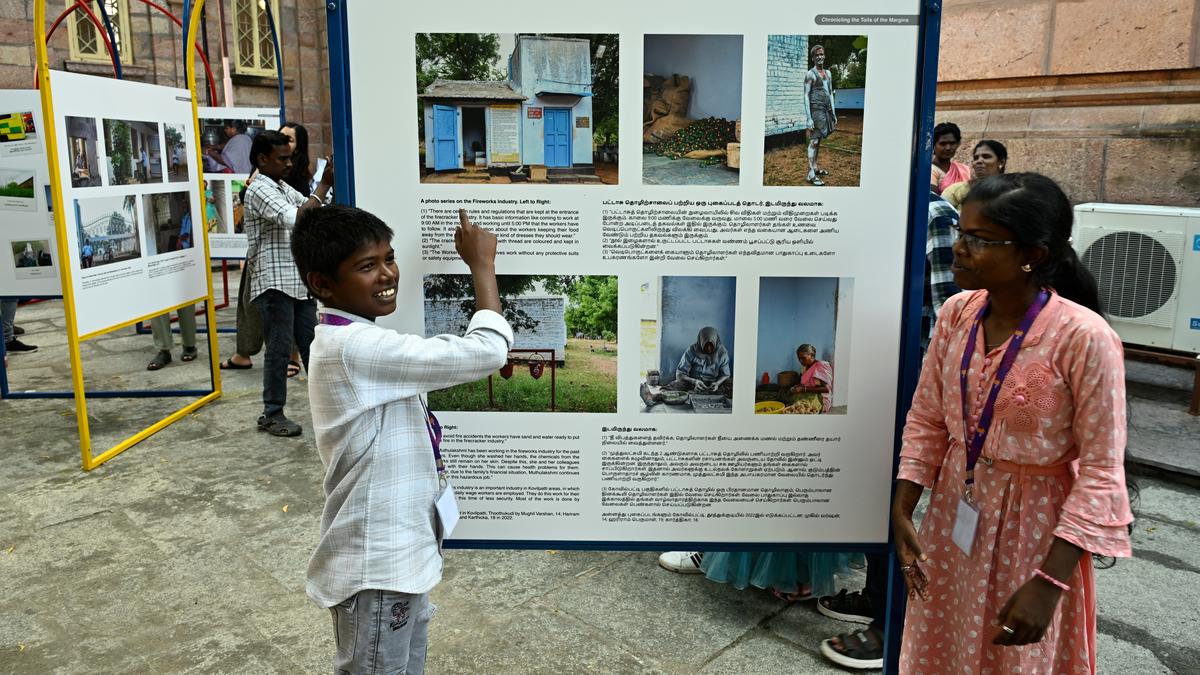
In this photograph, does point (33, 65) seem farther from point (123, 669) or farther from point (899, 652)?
point (899, 652)

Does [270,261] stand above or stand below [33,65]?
below

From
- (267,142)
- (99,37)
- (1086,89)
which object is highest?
(99,37)

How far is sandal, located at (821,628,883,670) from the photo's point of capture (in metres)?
2.92

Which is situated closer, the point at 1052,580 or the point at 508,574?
the point at 1052,580

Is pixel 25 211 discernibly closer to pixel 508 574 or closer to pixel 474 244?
pixel 508 574

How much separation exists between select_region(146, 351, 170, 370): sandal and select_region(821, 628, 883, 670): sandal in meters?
6.22

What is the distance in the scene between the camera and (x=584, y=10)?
2.04 meters

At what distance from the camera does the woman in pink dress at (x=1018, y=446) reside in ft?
5.73

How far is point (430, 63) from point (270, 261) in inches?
147

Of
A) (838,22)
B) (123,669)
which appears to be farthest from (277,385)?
(838,22)

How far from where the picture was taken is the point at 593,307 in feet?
7.16

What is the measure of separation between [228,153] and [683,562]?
589 centimetres

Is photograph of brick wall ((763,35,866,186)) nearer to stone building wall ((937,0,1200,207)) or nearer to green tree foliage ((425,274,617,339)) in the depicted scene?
green tree foliage ((425,274,617,339))

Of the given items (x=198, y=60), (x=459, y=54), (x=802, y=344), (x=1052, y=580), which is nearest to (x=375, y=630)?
(x=802, y=344)
